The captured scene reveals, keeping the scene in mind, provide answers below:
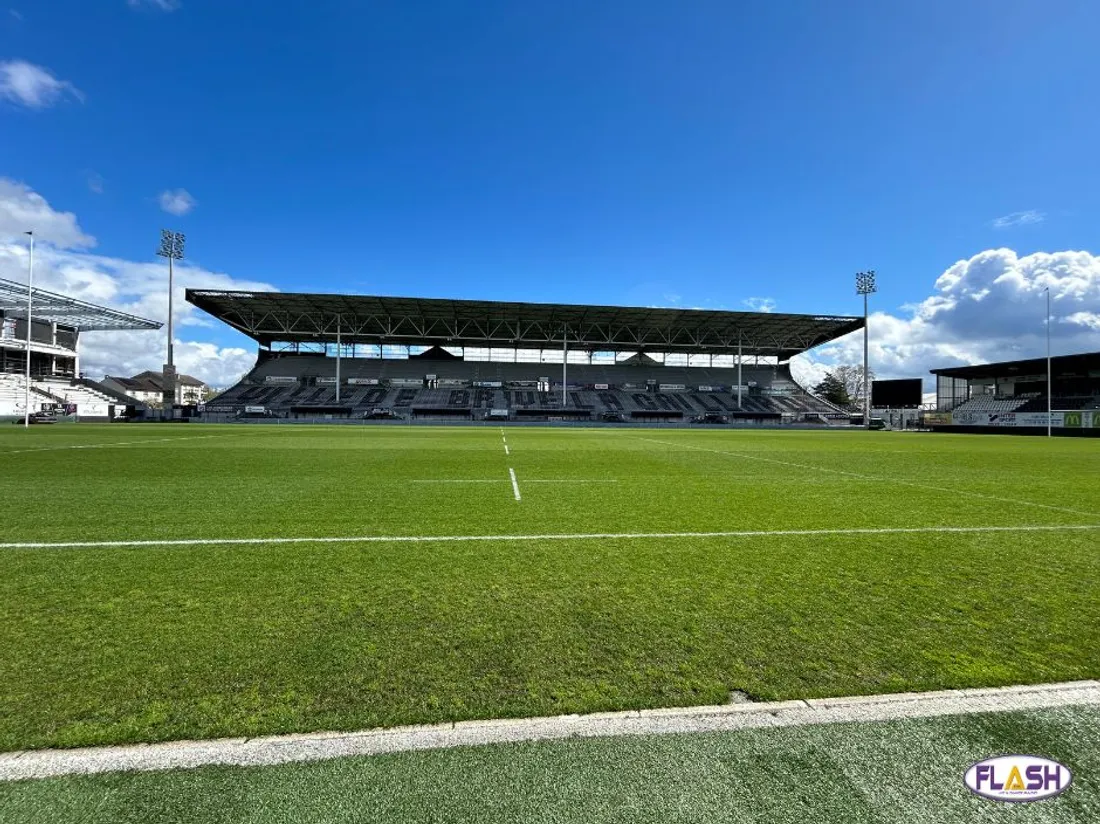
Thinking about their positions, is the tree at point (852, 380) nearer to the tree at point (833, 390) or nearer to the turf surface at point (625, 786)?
the tree at point (833, 390)

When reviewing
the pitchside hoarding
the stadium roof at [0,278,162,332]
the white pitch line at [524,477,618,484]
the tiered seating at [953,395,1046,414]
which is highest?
the stadium roof at [0,278,162,332]

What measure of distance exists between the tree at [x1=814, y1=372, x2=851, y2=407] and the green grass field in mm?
95340

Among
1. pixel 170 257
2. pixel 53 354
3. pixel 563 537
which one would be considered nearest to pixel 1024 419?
pixel 563 537

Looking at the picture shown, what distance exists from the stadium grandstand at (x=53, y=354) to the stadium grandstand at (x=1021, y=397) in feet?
277

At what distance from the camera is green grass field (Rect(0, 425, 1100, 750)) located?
2475 mm

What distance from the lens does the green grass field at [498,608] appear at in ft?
8.12

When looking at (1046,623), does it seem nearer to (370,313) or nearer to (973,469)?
(973,469)

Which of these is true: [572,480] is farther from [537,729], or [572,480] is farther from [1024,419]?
[1024,419]

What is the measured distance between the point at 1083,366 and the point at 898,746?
72.8 meters

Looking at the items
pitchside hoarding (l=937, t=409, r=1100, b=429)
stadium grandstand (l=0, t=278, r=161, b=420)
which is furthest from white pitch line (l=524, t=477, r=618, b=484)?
stadium grandstand (l=0, t=278, r=161, b=420)

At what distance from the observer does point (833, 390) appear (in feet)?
311

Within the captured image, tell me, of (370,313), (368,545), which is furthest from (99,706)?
(370,313)

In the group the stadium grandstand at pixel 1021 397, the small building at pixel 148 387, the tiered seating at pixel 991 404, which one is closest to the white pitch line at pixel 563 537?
the stadium grandstand at pixel 1021 397

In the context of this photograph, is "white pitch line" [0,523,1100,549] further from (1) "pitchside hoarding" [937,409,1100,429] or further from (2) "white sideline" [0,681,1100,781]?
(1) "pitchside hoarding" [937,409,1100,429]
